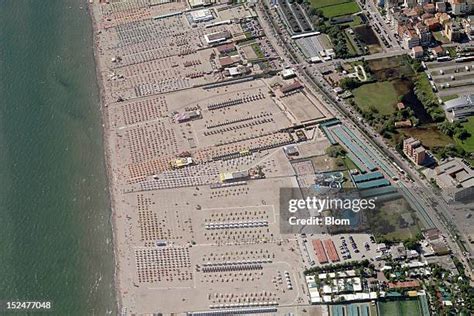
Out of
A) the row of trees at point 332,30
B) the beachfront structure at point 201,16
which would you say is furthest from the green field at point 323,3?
the beachfront structure at point 201,16

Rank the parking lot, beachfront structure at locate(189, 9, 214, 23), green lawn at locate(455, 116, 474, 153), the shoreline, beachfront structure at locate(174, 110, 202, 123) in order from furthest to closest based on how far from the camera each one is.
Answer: beachfront structure at locate(189, 9, 214, 23) < beachfront structure at locate(174, 110, 202, 123) < green lawn at locate(455, 116, 474, 153) < the parking lot < the shoreline

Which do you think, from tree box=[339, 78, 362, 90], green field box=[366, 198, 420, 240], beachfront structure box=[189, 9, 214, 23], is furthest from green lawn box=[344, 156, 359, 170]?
beachfront structure box=[189, 9, 214, 23]

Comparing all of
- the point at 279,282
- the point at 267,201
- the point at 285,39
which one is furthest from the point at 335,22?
the point at 279,282

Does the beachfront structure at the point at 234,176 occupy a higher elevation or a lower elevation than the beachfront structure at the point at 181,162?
higher

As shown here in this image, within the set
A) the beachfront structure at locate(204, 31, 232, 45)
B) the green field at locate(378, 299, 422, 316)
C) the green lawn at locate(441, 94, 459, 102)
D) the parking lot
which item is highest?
the green lawn at locate(441, 94, 459, 102)

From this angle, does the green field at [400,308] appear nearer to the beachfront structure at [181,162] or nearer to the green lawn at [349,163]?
the green lawn at [349,163]

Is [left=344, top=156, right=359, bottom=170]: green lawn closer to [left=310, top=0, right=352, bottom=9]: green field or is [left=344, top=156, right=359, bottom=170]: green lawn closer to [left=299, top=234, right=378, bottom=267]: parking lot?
[left=299, top=234, right=378, bottom=267]: parking lot

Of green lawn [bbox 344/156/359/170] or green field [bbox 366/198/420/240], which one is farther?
green lawn [bbox 344/156/359/170]
